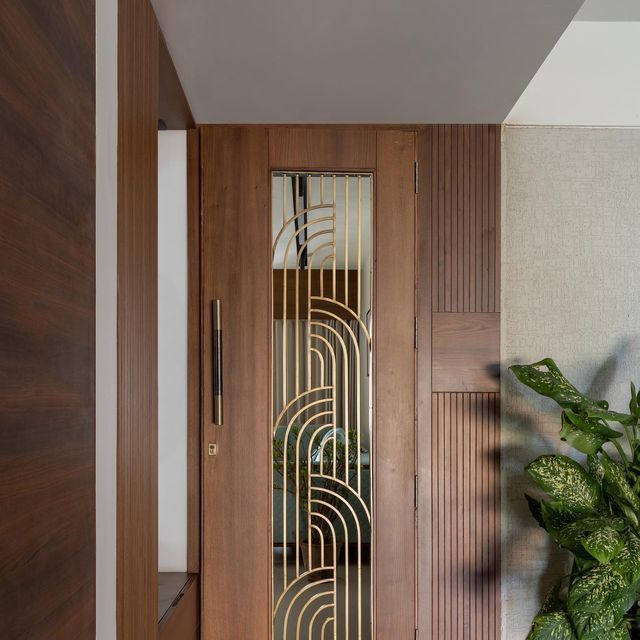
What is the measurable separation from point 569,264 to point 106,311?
5.69 feet

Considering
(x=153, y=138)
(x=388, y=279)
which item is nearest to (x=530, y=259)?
(x=388, y=279)

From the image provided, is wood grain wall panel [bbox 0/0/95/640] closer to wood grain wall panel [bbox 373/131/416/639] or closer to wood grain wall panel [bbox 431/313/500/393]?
wood grain wall panel [bbox 373/131/416/639]

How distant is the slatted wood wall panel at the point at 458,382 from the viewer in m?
2.42

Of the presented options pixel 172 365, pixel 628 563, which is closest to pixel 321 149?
pixel 172 365

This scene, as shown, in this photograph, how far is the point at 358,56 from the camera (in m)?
2.00

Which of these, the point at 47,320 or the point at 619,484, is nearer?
the point at 47,320

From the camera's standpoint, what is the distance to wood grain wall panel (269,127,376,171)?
246 cm

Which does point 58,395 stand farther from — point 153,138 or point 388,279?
point 388,279

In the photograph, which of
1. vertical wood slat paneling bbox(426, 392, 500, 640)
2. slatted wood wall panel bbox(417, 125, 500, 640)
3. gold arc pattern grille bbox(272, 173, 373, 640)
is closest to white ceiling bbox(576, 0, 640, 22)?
slatted wood wall panel bbox(417, 125, 500, 640)

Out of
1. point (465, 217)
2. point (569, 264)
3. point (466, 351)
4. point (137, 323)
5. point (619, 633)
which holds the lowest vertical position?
point (619, 633)

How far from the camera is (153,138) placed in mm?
1703

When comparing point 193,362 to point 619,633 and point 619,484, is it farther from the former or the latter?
point 619,633

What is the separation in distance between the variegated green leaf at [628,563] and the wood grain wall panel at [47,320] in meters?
1.28

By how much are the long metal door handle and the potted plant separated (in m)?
0.21
